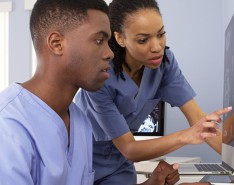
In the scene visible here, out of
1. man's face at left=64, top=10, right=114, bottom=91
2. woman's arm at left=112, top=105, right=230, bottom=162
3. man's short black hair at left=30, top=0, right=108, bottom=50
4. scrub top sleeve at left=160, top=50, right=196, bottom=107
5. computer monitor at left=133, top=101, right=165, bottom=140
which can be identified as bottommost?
computer monitor at left=133, top=101, right=165, bottom=140

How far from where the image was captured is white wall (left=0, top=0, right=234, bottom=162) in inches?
93.7

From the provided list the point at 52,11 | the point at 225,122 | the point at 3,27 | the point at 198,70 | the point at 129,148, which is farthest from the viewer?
the point at 3,27

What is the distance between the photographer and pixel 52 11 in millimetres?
844

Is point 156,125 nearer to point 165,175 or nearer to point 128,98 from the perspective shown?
point 128,98

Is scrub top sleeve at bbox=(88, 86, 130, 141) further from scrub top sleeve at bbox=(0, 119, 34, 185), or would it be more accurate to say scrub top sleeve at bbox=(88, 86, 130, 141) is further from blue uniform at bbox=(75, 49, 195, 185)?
scrub top sleeve at bbox=(0, 119, 34, 185)

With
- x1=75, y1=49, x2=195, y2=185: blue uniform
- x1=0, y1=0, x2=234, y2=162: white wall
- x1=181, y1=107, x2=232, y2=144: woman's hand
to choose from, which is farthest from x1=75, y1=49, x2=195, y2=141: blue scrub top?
x1=0, y1=0, x2=234, y2=162: white wall

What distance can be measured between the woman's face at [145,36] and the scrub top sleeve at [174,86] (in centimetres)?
17

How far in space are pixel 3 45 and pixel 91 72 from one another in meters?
2.36

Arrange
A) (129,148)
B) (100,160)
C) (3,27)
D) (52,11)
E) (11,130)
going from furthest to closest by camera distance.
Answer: (3,27)
(100,160)
(129,148)
(52,11)
(11,130)

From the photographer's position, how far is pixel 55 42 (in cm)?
82

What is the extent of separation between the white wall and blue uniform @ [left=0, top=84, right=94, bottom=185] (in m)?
1.55

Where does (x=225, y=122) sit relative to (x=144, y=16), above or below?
below

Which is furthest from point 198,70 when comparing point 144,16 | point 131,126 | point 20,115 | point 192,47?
point 20,115

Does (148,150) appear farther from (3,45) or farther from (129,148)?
(3,45)
